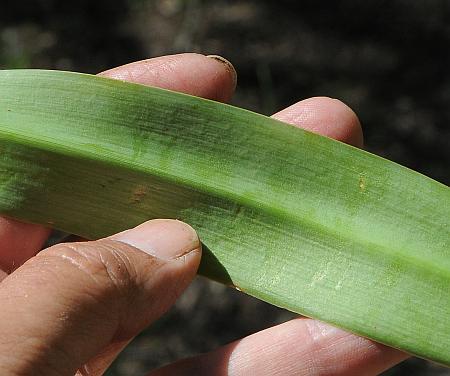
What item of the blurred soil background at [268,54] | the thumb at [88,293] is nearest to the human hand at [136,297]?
the thumb at [88,293]

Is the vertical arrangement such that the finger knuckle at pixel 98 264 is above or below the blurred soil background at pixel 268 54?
above

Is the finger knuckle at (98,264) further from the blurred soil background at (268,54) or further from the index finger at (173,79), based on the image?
the blurred soil background at (268,54)

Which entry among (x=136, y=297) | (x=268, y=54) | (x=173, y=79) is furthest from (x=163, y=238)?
(x=268, y=54)

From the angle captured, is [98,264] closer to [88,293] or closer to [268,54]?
[88,293]

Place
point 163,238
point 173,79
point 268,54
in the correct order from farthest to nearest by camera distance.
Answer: point 268,54 → point 173,79 → point 163,238

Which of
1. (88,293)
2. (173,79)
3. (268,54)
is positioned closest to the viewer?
(88,293)

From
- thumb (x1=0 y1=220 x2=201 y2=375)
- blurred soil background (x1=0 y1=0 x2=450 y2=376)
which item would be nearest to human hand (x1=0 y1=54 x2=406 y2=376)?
thumb (x1=0 y1=220 x2=201 y2=375)

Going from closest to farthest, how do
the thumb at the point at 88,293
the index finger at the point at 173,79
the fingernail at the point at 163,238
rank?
1. the thumb at the point at 88,293
2. the fingernail at the point at 163,238
3. the index finger at the point at 173,79
